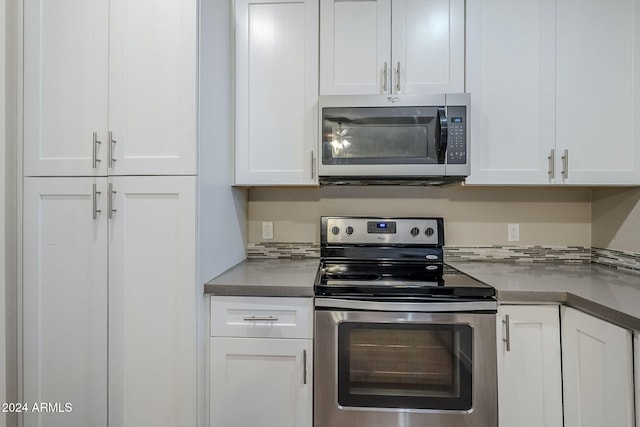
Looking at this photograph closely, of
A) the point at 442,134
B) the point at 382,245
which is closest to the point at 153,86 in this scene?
the point at 442,134

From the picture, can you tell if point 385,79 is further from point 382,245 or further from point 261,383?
point 261,383

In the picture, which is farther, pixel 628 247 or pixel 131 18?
pixel 628 247

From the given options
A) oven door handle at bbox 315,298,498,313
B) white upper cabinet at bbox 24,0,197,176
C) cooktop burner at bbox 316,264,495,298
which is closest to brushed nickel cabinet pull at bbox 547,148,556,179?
cooktop burner at bbox 316,264,495,298

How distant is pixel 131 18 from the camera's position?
4.31 feet

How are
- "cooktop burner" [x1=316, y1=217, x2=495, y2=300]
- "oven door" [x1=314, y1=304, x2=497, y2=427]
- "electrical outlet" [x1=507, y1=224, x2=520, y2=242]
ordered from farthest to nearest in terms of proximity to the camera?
"electrical outlet" [x1=507, y1=224, x2=520, y2=242] → "cooktop burner" [x1=316, y1=217, x2=495, y2=300] → "oven door" [x1=314, y1=304, x2=497, y2=427]

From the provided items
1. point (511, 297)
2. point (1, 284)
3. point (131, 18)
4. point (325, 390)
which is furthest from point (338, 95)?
point (1, 284)

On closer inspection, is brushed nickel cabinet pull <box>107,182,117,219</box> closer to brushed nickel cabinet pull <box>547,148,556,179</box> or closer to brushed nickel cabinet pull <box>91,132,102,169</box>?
brushed nickel cabinet pull <box>91,132,102,169</box>

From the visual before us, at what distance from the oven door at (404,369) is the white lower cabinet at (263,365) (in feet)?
0.20

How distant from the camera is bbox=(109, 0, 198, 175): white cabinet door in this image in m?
1.29

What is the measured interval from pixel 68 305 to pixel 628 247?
105 inches

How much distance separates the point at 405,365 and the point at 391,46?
149cm

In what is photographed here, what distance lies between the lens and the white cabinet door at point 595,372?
1057mm

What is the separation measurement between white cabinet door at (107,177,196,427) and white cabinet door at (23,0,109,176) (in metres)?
0.25

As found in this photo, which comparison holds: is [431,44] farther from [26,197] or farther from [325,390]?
[26,197]
